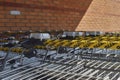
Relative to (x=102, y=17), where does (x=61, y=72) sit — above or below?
below

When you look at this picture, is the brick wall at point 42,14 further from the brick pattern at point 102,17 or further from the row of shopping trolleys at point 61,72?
the row of shopping trolleys at point 61,72

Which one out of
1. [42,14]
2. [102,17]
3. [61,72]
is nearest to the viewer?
[61,72]

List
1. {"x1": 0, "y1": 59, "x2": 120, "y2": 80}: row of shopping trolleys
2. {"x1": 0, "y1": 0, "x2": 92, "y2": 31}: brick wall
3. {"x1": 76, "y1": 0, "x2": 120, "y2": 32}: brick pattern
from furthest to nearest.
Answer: {"x1": 76, "y1": 0, "x2": 120, "y2": 32}: brick pattern
{"x1": 0, "y1": 0, "x2": 92, "y2": 31}: brick wall
{"x1": 0, "y1": 59, "x2": 120, "y2": 80}: row of shopping trolleys

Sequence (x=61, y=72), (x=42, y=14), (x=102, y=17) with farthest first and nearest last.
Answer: (x=102, y=17) → (x=42, y=14) → (x=61, y=72)

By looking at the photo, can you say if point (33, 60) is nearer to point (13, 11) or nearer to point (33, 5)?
point (13, 11)

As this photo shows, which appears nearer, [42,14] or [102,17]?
[42,14]

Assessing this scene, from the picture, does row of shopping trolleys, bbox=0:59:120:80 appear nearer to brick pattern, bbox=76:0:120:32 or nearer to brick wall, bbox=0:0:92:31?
brick wall, bbox=0:0:92:31

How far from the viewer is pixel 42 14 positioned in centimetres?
713

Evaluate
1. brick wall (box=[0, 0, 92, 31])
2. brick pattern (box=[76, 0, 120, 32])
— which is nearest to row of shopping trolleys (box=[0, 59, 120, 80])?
brick wall (box=[0, 0, 92, 31])

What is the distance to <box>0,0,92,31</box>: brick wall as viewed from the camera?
6.16 meters

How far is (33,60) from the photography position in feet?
11.3

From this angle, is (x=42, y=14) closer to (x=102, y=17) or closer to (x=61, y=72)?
(x=102, y=17)

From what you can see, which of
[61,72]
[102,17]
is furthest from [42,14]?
[61,72]

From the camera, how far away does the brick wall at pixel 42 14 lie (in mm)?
6160
